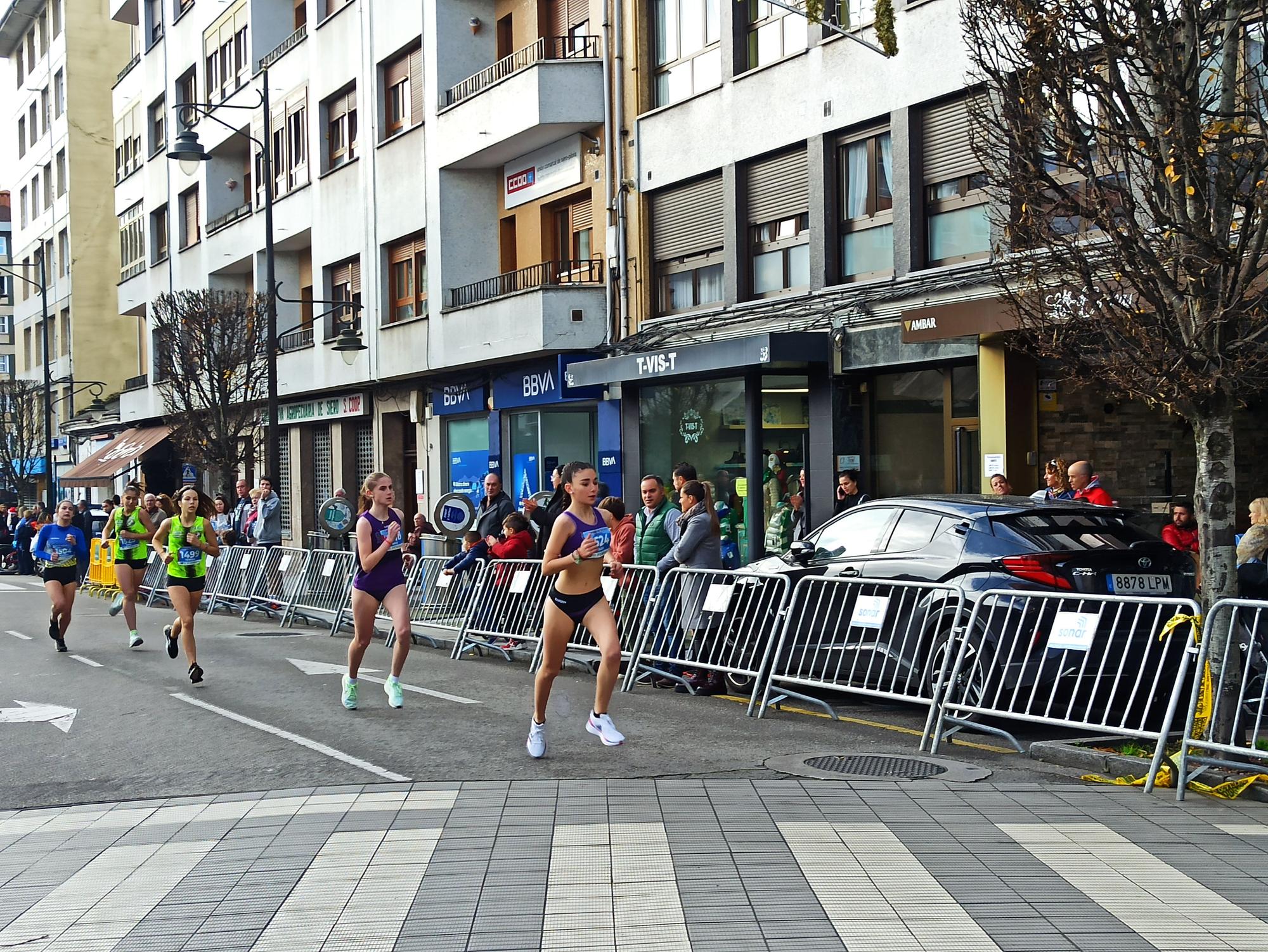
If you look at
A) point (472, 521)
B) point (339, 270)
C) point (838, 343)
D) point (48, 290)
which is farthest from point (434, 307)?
point (48, 290)

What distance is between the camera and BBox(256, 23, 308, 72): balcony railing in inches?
1353

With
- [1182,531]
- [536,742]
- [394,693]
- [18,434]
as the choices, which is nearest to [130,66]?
[18,434]

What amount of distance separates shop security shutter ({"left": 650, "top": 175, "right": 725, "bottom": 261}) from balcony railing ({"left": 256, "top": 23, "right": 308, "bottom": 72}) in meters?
14.5

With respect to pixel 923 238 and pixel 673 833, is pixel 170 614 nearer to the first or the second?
pixel 923 238

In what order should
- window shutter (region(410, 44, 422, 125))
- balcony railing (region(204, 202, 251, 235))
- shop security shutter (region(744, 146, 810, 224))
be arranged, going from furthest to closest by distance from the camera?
balcony railing (region(204, 202, 251, 235)) → window shutter (region(410, 44, 422, 125)) → shop security shutter (region(744, 146, 810, 224))

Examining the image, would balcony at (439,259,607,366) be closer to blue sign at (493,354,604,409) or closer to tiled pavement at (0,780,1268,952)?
blue sign at (493,354,604,409)

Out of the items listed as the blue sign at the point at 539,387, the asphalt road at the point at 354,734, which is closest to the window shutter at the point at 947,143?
the blue sign at the point at 539,387

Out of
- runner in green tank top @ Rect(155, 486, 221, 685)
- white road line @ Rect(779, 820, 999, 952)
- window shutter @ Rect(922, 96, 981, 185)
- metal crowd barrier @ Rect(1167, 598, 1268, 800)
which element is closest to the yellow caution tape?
metal crowd barrier @ Rect(1167, 598, 1268, 800)

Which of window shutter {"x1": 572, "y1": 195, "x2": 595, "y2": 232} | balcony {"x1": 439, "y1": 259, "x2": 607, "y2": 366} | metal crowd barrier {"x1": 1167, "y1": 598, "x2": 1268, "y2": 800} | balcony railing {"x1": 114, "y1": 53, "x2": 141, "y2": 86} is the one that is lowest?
metal crowd barrier {"x1": 1167, "y1": 598, "x2": 1268, "y2": 800}

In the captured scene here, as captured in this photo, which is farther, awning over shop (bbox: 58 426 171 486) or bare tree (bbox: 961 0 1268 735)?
awning over shop (bbox: 58 426 171 486)

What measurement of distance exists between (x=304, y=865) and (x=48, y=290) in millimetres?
62653

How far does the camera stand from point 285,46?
116 feet

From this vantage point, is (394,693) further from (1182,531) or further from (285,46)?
(285,46)

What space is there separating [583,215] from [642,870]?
19907 millimetres
